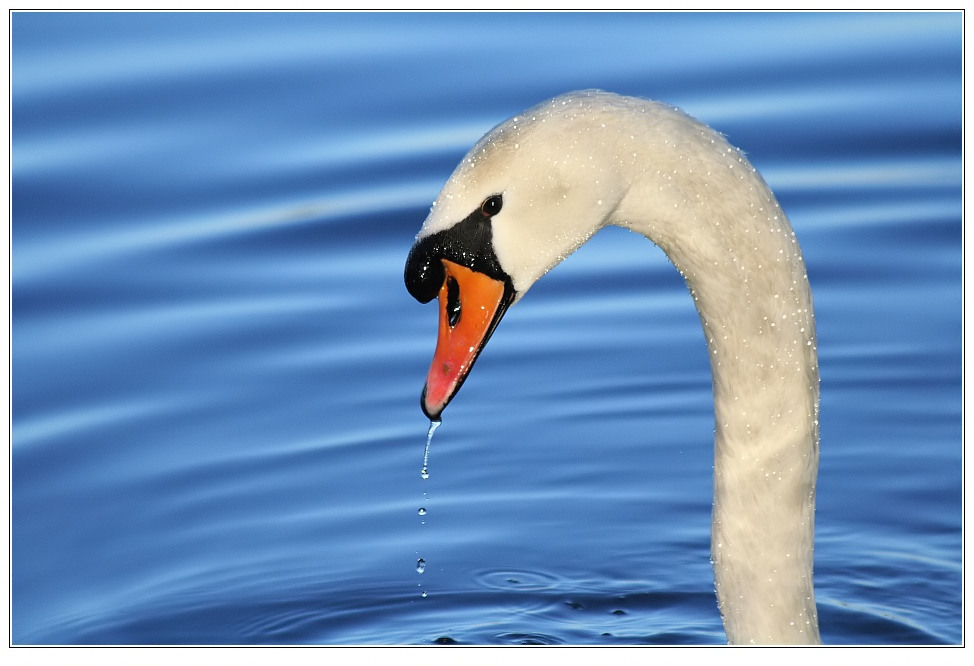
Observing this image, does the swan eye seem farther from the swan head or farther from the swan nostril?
the swan nostril

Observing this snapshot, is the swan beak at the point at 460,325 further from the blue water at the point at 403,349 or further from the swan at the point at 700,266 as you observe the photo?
the blue water at the point at 403,349

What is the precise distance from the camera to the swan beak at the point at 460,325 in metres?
4.43

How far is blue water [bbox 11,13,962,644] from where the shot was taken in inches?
265

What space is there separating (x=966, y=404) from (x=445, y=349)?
222 centimetres

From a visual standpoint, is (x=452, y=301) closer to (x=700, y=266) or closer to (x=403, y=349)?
(x=700, y=266)

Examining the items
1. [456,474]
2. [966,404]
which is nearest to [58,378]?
[456,474]

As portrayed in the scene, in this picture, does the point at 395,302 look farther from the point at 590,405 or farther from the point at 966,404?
the point at 966,404

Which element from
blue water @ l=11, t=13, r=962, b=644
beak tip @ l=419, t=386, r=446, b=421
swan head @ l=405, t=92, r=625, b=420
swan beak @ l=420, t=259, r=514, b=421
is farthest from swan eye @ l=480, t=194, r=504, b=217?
blue water @ l=11, t=13, r=962, b=644

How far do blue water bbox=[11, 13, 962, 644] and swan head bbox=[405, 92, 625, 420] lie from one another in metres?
2.26

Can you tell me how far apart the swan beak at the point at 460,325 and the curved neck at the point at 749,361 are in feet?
1.26

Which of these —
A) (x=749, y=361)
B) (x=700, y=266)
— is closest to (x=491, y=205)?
(x=700, y=266)

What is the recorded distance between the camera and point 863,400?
318 inches

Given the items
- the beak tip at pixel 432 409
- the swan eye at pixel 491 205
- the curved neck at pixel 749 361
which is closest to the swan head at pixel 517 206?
the swan eye at pixel 491 205

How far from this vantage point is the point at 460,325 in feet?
14.9
